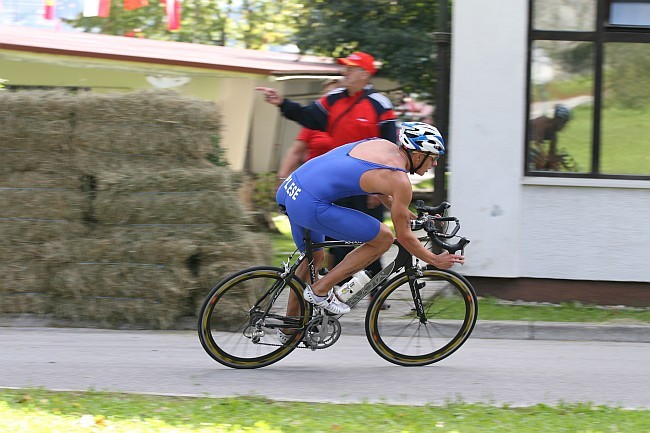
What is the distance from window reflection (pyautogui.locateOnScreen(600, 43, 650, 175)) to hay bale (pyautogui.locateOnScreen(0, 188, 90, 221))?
15.4ft

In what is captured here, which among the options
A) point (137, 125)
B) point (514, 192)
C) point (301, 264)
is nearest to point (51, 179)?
point (137, 125)

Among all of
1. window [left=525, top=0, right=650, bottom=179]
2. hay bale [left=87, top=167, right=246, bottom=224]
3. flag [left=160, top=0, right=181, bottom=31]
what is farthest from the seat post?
flag [left=160, top=0, right=181, bottom=31]

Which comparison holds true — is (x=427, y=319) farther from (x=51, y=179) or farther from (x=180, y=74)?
(x=180, y=74)

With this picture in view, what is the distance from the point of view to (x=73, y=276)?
842cm

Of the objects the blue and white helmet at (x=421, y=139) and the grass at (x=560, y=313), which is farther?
the grass at (x=560, y=313)

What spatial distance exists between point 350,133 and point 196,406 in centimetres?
346

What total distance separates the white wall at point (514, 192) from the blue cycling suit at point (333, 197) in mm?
2976

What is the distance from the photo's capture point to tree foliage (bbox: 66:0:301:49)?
98.6 feet

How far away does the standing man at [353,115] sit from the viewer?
8.51 meters

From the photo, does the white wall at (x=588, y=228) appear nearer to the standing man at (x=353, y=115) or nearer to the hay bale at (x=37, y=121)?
the standing man at (x=353, y=115)

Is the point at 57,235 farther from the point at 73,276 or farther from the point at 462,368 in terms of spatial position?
the point at 462,368

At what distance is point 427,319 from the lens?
702 centimetres

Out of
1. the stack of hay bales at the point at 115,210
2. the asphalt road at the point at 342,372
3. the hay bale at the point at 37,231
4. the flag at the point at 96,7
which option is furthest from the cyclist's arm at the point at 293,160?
the flag at the point at 96,7

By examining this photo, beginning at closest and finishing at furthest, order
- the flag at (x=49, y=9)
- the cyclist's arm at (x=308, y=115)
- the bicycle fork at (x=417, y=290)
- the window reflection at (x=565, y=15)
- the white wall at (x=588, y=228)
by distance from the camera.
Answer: the bicycle fork at (x=417, y=290)
the cyclist's arm at (x=308, y=115)
the white wall at (x=588, y=228)
the window reflection at (x=565, y=15)
the flag at (x=49, y=9)
